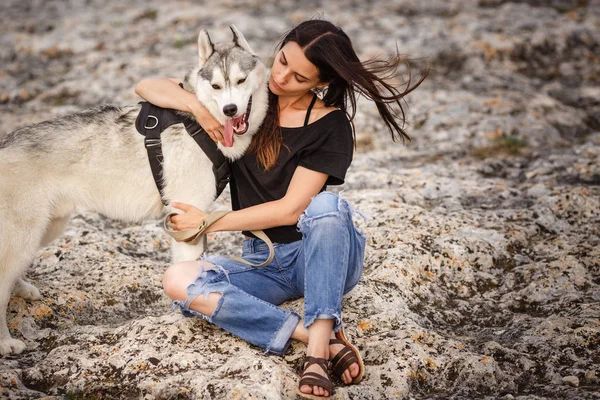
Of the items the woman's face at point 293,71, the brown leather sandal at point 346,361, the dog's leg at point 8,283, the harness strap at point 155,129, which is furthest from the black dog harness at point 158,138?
the brown leather sandal at point 346,361

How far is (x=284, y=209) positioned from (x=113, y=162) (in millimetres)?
1253

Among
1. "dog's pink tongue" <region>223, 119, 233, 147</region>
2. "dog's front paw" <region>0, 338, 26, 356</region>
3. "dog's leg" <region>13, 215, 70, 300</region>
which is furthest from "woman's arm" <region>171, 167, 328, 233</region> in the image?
"dog's front paw" <region>0, 338, 26, 356</region>

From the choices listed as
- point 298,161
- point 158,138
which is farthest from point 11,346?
point 298,161

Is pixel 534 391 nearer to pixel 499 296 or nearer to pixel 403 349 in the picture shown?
pixel 403 349

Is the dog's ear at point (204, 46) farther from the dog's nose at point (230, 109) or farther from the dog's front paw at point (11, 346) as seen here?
the dog's front paw at point (11, 346)

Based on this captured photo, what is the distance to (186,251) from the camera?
11.7ft

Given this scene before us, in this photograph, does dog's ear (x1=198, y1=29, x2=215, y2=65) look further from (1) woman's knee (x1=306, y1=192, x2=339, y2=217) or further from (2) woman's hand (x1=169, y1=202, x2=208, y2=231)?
(1) woman's knee (x1=306, y1=192, x2=339, y2=217)

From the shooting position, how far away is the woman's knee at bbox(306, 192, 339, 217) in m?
3.04

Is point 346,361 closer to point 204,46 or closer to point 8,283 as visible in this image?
point 8,283

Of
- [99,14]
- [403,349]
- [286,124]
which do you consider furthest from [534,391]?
[99,14]

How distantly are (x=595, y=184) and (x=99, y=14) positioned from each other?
9.07 metres

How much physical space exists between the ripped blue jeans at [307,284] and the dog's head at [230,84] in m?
0.81

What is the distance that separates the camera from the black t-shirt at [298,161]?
3258mm

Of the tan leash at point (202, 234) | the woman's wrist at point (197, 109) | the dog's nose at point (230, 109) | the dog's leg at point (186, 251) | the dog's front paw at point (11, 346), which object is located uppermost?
the dog's nose at point (230, 109)
